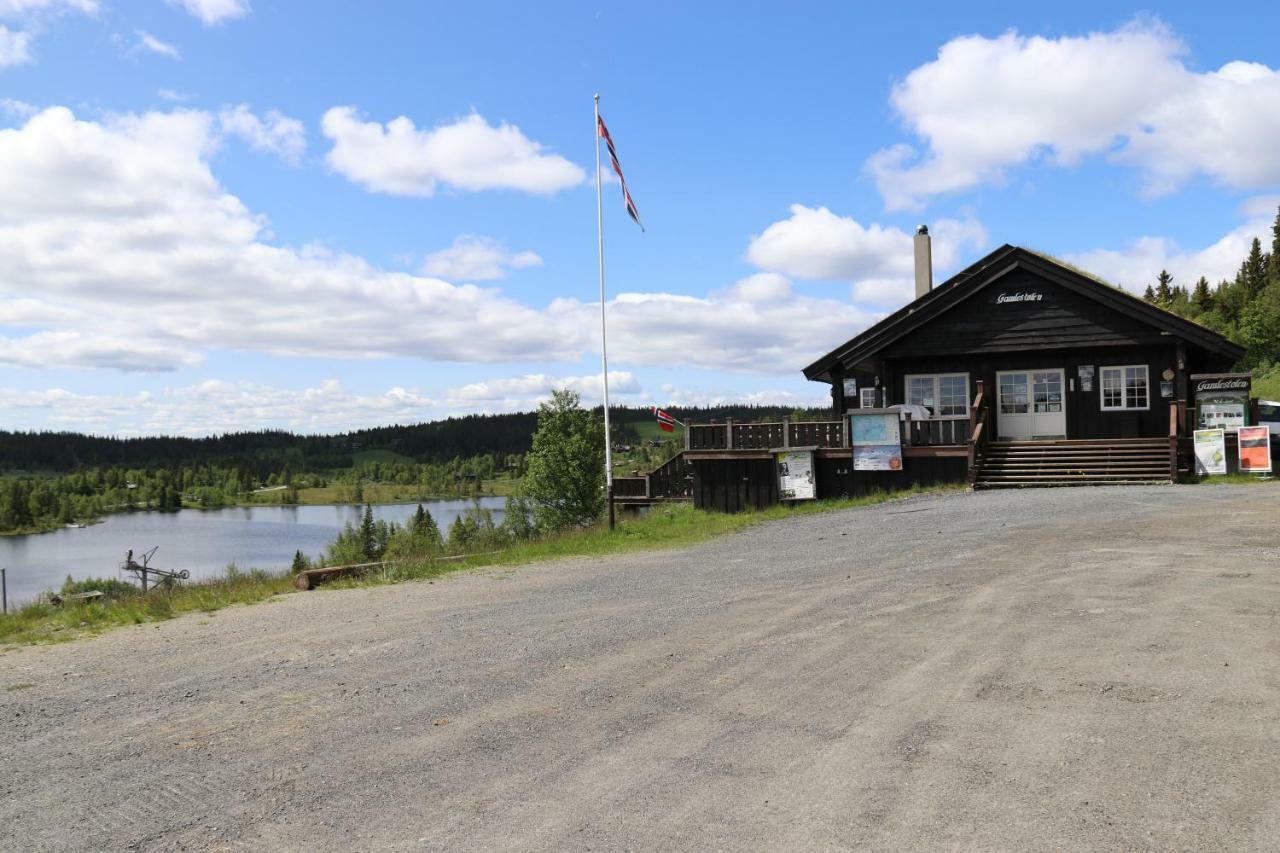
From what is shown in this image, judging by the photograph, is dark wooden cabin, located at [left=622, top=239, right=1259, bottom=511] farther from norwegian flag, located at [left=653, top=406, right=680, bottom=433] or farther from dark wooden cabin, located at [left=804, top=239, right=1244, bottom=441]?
norwegian flag, located at [left=653, top=406, right=680, bottom=433]

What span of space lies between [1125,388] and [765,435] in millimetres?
10578

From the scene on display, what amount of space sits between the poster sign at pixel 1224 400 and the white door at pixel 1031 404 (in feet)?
13.9

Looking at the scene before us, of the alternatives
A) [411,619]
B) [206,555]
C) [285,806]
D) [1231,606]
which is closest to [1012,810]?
[285,806]

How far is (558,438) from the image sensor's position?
63969mm

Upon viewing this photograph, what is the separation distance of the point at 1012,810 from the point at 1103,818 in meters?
0.42

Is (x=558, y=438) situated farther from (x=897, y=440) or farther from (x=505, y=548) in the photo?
(x=505, y=548)

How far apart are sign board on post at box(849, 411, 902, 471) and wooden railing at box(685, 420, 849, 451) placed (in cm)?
61

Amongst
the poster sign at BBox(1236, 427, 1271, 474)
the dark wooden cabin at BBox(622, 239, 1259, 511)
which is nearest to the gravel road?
the poster sign at BBox(1236, 427, 1271, 474)

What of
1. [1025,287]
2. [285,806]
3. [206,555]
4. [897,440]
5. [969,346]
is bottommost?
[206,555]

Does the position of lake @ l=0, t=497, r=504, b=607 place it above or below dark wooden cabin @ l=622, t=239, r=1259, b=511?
below

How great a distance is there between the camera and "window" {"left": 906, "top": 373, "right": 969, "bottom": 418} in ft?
92.0

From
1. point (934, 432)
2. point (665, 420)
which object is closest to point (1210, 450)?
point (934, 432)

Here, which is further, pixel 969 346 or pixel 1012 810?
pixel 969 346

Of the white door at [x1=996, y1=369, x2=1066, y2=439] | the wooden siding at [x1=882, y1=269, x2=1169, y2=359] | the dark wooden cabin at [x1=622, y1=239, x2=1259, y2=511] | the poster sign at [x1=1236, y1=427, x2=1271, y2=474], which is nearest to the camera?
the poster sign at [x1=1236, y1=427, x2=1271, y2=474]
